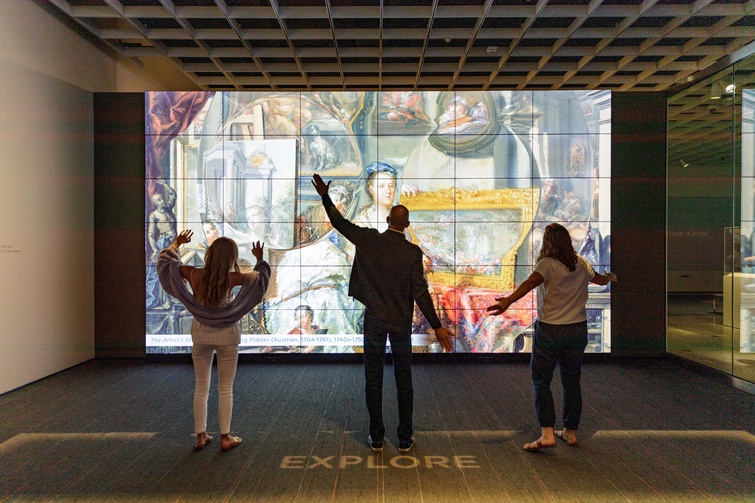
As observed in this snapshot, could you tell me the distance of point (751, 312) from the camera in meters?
5.64

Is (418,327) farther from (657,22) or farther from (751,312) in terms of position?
(657,22)

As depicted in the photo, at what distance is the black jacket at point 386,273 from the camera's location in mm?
3818

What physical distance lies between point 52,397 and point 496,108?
597 centimetres

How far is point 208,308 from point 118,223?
4101mm

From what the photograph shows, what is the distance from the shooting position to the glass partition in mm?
5676


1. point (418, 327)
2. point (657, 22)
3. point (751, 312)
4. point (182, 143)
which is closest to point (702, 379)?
point (751, 312)

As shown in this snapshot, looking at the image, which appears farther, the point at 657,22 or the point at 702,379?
the point at 657,22

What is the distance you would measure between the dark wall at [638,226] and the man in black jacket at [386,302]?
13.9ft

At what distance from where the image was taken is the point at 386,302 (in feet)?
12.5

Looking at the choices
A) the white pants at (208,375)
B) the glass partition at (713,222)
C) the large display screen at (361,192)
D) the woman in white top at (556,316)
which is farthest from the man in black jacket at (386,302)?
the glass partition at (713,222)

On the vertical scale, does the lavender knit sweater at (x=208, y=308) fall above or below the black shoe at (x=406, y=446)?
above

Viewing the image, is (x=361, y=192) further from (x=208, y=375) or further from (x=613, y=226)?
(x=208, y=375)

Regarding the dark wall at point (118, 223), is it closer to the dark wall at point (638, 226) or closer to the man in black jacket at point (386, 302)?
the man in black jacket at point (386, 302)

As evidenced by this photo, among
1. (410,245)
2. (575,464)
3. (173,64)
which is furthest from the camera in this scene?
(173,64)
